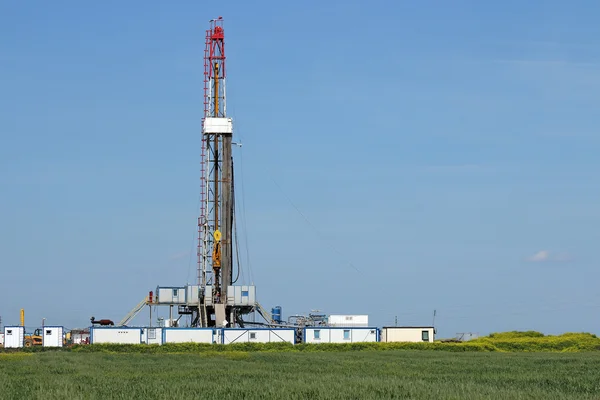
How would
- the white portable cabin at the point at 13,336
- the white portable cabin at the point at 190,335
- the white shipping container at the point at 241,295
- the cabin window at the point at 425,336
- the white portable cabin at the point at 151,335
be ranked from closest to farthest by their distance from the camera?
the white portable cabin at the point at 190,335 → the white portable cabin at the point at 151,335 → the white shipping container at the point at 241,295 → the white portable cabin at the point at 13,336 → the cabin window at the point at 425,336

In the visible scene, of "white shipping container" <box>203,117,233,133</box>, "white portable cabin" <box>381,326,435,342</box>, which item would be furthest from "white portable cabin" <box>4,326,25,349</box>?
"white portable cabin" <box>381,326,435,342</box>

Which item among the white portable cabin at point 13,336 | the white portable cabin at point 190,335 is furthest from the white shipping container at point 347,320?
the white portable cabin at point 13,336

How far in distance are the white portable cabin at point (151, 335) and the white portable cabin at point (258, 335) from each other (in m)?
5.33

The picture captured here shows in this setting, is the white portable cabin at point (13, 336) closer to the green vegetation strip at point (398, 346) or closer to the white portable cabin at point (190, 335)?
the green vegetation strip at point (398, 346)

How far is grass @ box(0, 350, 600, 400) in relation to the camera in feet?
86.9

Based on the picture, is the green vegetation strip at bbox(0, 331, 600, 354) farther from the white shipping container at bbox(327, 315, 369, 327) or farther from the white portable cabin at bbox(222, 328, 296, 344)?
the white shipping container at bbox(327, 315, 369, 327)

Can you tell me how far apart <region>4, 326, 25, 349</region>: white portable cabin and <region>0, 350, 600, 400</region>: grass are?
25.3 meters

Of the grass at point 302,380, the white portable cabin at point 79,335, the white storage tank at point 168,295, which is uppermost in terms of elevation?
the white storage tank at point 168,295

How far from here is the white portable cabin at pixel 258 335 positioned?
70.4 metres

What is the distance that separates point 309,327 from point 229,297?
6756 millimetres

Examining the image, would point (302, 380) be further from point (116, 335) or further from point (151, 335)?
point (116, 335)

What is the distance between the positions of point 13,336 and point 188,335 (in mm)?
15856

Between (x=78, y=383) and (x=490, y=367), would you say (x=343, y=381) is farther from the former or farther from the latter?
(x=490, y=367)

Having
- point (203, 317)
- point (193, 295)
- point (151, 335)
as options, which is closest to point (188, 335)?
point (151, 335)
